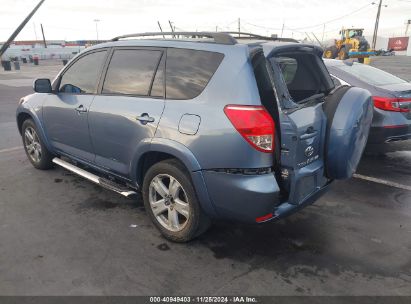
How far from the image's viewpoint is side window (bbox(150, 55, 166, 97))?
3.14 meters

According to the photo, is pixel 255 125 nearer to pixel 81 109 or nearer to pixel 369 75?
pixel 81 109

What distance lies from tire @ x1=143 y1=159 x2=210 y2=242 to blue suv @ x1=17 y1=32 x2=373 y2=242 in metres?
0.01

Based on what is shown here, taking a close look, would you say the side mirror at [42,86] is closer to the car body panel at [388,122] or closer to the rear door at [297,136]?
the rear door at [297,136]

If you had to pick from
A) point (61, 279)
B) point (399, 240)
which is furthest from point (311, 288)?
point (61, 279)

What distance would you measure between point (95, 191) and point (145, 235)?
4.31 ft

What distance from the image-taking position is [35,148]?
5.07 metres

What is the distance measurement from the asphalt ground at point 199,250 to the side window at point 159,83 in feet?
4.42

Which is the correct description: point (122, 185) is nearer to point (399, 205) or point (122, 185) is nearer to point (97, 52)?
point (97, 52)

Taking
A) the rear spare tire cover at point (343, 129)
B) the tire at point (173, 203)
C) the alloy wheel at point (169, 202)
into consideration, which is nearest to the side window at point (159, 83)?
the tire at point (173, 203)

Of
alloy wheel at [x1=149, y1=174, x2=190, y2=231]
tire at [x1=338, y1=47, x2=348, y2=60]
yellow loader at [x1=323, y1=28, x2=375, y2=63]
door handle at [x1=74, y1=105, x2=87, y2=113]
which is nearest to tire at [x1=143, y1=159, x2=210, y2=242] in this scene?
alloy wheel at [x1=149, y1=174, x2=190, y2=231]

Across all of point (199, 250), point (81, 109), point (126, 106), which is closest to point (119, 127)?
point (126, 106)

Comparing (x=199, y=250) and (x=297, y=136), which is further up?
(x=297, y=136)

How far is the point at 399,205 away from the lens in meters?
4.04

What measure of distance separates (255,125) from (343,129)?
87cm
